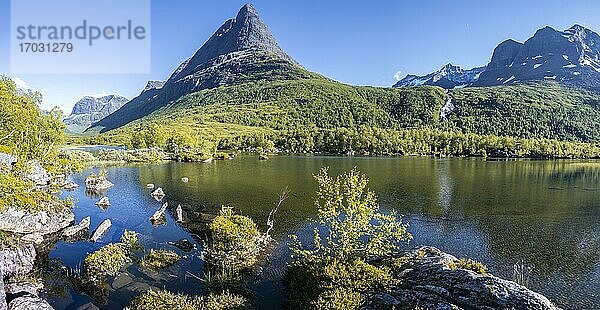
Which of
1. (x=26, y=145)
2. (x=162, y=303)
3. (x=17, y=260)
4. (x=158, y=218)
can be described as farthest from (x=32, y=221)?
(x=162, y=303)

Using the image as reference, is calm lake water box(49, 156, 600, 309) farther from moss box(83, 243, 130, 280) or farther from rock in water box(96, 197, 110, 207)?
rock in water box(96, 197, 110, 207)

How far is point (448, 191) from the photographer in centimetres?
8300

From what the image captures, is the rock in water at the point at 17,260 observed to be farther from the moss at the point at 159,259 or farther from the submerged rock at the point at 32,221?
the moss at the point at 159,259

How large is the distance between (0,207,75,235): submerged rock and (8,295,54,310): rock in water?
48.6 feet

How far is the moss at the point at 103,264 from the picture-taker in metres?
34.4

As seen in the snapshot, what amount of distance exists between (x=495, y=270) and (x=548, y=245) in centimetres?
1350

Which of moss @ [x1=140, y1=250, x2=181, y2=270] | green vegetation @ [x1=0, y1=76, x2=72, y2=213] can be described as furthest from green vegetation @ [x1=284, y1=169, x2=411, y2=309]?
green vegetation @ [x1=0, y1=76, x2=72, y2=213]

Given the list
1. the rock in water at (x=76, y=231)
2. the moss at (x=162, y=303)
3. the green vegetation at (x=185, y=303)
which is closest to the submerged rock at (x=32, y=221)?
the rock in water at (x=76, y=231)

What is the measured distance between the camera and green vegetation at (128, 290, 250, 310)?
82.7 ft

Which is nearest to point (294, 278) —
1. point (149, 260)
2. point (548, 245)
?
point (149, 260)

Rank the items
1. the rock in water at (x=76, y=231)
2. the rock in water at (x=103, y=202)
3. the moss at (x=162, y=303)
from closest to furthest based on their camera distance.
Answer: the moss at (x=162, y=303) → the rock in water at (x=76, y=231) → the rock in water at (x=103, y=202)

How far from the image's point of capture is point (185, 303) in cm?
2570

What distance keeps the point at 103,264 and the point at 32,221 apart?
17.4 meters

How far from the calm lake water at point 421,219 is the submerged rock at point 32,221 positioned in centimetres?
412
